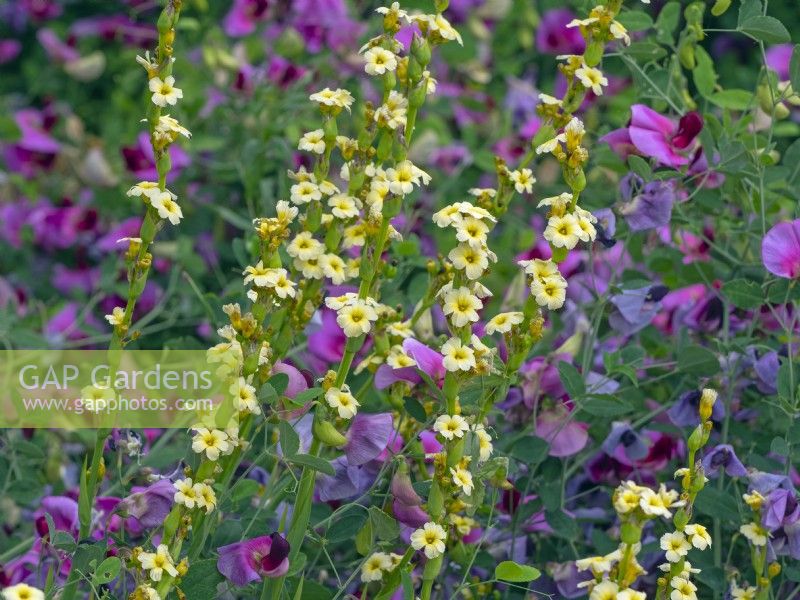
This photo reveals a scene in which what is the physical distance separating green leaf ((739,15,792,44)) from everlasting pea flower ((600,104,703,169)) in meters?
0.09

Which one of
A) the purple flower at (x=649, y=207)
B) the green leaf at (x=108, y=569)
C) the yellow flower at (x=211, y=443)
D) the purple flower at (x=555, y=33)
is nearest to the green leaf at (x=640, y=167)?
Result: the purple flower at (x=649, y=207)

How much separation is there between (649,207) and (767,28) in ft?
0.66

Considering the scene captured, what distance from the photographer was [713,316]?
139cm

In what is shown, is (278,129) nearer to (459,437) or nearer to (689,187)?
(689,187)

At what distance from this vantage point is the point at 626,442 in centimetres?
126

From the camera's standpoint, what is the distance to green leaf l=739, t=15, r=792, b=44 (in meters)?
1.21

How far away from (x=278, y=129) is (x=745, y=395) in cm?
75

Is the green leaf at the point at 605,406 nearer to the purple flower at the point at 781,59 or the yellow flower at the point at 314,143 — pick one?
the yellow flower at the point at 314,143

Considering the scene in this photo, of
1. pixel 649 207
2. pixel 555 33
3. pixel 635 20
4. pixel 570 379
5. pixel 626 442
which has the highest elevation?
pixel 635 20

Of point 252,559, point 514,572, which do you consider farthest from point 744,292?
point 252,559

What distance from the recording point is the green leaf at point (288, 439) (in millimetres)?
981

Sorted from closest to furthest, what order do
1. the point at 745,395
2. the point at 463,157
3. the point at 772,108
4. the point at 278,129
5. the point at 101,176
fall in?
the point at 772,108
the point at 745,395
the point at 278,129
the point at 101,176
the point at 463,157

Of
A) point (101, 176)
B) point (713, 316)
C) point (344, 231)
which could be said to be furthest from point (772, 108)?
point (101, 176)

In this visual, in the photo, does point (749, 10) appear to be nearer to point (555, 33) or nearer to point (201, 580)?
point (201, 580)
